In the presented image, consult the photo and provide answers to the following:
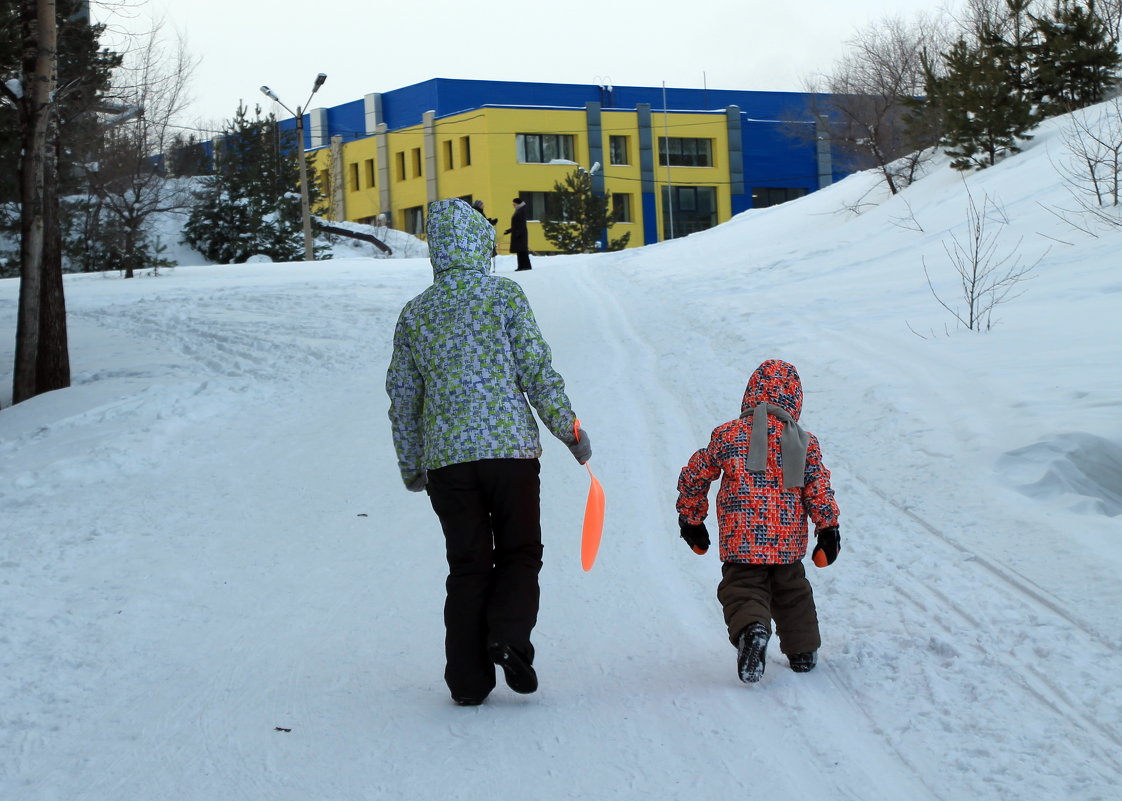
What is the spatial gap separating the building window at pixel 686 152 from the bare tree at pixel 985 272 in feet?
158

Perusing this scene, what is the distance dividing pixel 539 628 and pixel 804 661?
128 cm

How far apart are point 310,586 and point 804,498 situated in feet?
9.05

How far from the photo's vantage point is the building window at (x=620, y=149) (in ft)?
203

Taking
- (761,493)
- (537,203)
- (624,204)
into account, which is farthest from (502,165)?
(761,493)

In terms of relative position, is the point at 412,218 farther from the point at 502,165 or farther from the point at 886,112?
the point at 886,112

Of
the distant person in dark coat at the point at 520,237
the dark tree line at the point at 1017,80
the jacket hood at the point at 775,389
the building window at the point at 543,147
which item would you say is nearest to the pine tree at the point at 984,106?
the dark tree line at the point at 1017,80

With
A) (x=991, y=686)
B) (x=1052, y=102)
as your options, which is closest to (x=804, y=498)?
(x=991, y=686)

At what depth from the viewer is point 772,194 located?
218ft

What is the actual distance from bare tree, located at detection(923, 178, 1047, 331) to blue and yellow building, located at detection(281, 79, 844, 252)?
42.5m

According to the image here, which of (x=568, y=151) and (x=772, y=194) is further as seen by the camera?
(x=772, y=194)

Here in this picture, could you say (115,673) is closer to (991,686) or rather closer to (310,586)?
(310,586)

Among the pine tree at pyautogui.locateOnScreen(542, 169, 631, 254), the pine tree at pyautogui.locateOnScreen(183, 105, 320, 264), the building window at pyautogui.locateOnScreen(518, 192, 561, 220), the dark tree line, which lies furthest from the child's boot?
the building window at pyautogui.locateOnScreen(518, 192, 561, 220)

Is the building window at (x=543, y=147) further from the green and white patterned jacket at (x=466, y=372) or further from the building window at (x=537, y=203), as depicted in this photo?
the green and white patterned jacket at (x=466, y=372)

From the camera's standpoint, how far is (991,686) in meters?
4.06
